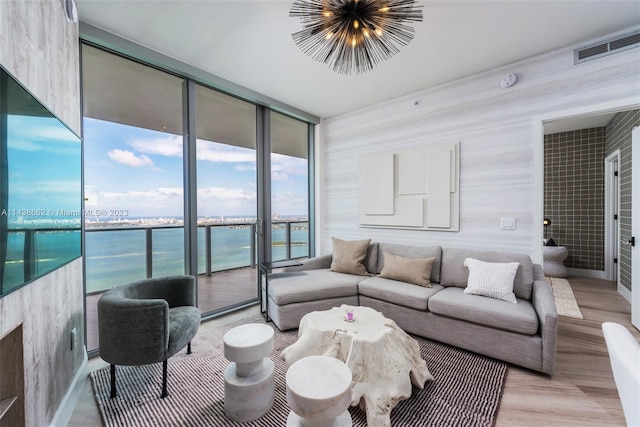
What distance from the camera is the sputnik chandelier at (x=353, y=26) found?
1.85 m

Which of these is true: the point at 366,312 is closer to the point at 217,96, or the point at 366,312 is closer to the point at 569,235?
the point at 217,96

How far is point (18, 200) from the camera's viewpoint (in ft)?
3.89

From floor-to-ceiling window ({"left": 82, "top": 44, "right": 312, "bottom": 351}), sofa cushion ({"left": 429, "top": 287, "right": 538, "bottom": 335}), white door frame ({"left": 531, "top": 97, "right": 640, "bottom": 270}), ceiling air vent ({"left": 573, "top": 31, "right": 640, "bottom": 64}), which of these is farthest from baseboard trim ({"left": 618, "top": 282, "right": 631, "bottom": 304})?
floor-to-ceiling window ({"left": 82, "top": 44, "right": 312, "bottom": 351})

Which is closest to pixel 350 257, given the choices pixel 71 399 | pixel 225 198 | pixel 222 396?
pixel 225 198

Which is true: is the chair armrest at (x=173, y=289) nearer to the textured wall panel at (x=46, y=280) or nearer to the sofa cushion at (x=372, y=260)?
the textured wall panel at (x=46, y=280)

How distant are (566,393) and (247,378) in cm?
221

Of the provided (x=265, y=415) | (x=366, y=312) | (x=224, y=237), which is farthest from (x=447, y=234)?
(x=224, y=237)

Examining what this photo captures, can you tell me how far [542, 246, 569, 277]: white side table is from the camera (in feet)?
15.9

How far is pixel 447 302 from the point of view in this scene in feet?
8.17

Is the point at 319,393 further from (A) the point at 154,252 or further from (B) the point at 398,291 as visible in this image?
(A) the point at 154,252

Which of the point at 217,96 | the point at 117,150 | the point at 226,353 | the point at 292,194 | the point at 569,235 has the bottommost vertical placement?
the point at 226,353

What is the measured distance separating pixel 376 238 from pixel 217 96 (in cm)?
289

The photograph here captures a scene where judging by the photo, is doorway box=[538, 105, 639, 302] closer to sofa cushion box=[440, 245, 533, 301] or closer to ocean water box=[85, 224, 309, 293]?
sofa cushion box=[440, 245, 533, 301]

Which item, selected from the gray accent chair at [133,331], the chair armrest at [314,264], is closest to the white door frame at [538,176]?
the chair armrest at [314,264]
